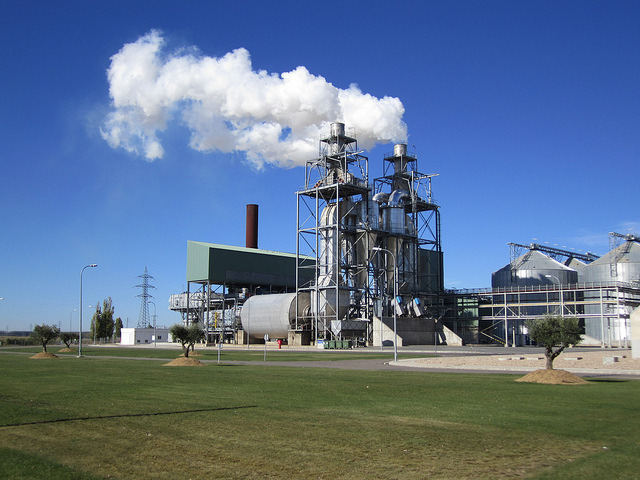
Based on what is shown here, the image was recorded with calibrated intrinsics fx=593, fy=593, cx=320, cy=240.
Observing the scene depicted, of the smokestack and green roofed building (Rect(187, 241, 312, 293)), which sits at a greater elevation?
the smokestack

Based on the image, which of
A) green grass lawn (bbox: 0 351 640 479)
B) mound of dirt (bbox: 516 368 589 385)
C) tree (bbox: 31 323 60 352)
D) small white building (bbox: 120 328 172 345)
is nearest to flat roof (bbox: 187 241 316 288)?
small white building (bbox: 120 328 172 345)

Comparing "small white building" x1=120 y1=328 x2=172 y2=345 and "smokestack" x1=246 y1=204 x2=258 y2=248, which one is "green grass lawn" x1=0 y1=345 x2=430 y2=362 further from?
"small white building" x1=120 y1=328 x2=172 y2=345

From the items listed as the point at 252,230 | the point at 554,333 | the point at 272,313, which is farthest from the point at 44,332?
the point at 252,230

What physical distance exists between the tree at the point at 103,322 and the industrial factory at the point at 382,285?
4471 cm

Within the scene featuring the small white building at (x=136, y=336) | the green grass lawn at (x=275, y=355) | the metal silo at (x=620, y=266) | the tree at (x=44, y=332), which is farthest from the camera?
the small white building at (x=136, y=336)

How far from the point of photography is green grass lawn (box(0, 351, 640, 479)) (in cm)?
989

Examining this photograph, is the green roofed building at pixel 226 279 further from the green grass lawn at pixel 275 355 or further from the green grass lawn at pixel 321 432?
the green grass lawn at pixel 321 432

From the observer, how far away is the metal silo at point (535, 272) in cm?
9538

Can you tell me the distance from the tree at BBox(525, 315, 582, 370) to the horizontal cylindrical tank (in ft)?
199

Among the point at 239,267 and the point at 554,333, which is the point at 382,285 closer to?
the point at 239,267

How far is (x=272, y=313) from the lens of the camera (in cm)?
8812

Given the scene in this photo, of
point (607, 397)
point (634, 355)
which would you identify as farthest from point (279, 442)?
point (634, 355)

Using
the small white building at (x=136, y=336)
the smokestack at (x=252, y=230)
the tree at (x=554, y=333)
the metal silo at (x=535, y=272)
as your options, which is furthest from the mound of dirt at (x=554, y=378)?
the small white building at (x=136, y=336)

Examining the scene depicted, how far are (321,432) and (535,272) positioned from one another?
9076 centimetres
